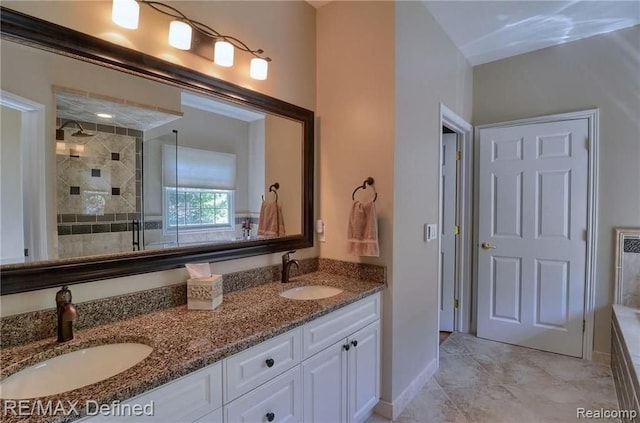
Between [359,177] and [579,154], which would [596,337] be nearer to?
[579,154]

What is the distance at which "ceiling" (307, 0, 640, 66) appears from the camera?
7.58ft

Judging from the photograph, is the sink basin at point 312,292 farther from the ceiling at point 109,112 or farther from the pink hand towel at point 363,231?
the ceiling at point 109,112

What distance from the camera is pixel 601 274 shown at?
272cm

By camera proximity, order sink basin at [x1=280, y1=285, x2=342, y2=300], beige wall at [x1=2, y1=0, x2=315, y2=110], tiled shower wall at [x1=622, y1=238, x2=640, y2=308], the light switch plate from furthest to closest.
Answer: tiled shower wall at [x1=622, y1=238, x2=640, y2=308], the light switch plate, sink basin at [x1=280, y1=285, x2=342, y2=300], beige wall at [x1=2, y1=0, x2=315, y2=110]

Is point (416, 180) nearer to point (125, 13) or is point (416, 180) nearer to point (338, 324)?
point (338, 324)

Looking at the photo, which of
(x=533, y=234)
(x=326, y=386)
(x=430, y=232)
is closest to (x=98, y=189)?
(x=326, y=386)

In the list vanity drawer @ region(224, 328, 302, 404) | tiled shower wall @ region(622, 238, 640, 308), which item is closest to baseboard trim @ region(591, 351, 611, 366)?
tiled shower wall @ region(622, 238, 640, 308)

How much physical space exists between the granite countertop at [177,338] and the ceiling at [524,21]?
2.14 m

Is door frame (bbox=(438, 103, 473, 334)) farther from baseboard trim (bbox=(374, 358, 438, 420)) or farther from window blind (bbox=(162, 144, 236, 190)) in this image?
window blind (bbox=(162, 144, 236, 190))

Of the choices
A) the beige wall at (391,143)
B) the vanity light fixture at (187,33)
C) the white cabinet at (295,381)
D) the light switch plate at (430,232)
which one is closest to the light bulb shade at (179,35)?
the vanity light fixture at (187,33)

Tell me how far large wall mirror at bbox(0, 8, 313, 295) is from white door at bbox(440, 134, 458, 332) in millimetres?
2076

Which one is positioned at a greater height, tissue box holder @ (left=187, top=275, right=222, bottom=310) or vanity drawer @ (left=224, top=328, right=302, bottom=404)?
tissue box holder @ (left=187, top=275, right=222, bottom=310)

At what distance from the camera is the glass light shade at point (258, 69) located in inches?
73.5

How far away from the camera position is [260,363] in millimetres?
1262
